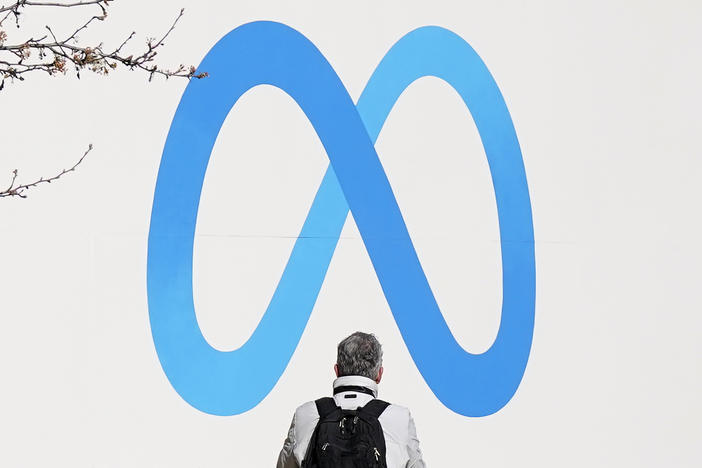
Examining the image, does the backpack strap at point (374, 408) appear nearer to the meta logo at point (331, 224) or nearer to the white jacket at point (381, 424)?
the white jacket at point (381, 424)

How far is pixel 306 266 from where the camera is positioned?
432 centimetres

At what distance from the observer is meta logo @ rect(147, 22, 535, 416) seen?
4008mm

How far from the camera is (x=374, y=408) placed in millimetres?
2689

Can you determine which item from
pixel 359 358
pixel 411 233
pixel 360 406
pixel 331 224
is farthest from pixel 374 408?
pixel 411 233

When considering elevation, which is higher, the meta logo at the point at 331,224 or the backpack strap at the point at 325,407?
the meta logo at the point at 331,224

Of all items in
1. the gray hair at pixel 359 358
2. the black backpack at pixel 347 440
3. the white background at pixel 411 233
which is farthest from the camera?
the white background at pixel 411 233

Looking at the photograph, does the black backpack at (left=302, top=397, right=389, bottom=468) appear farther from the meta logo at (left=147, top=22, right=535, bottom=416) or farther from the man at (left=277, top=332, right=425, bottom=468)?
the meta logo at (left=147, top=22, right=535, bottom=416)

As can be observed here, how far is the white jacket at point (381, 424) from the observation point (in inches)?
105

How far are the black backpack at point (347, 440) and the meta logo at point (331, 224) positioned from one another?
55.5 inches

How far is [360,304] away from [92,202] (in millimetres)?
1218

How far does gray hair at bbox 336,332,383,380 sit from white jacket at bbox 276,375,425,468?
25 millimetres

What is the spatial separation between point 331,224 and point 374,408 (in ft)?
5.84

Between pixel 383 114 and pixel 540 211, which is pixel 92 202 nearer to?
pixel 383 114

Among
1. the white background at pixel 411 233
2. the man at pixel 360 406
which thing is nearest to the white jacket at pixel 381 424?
the man at pixel 360 406
